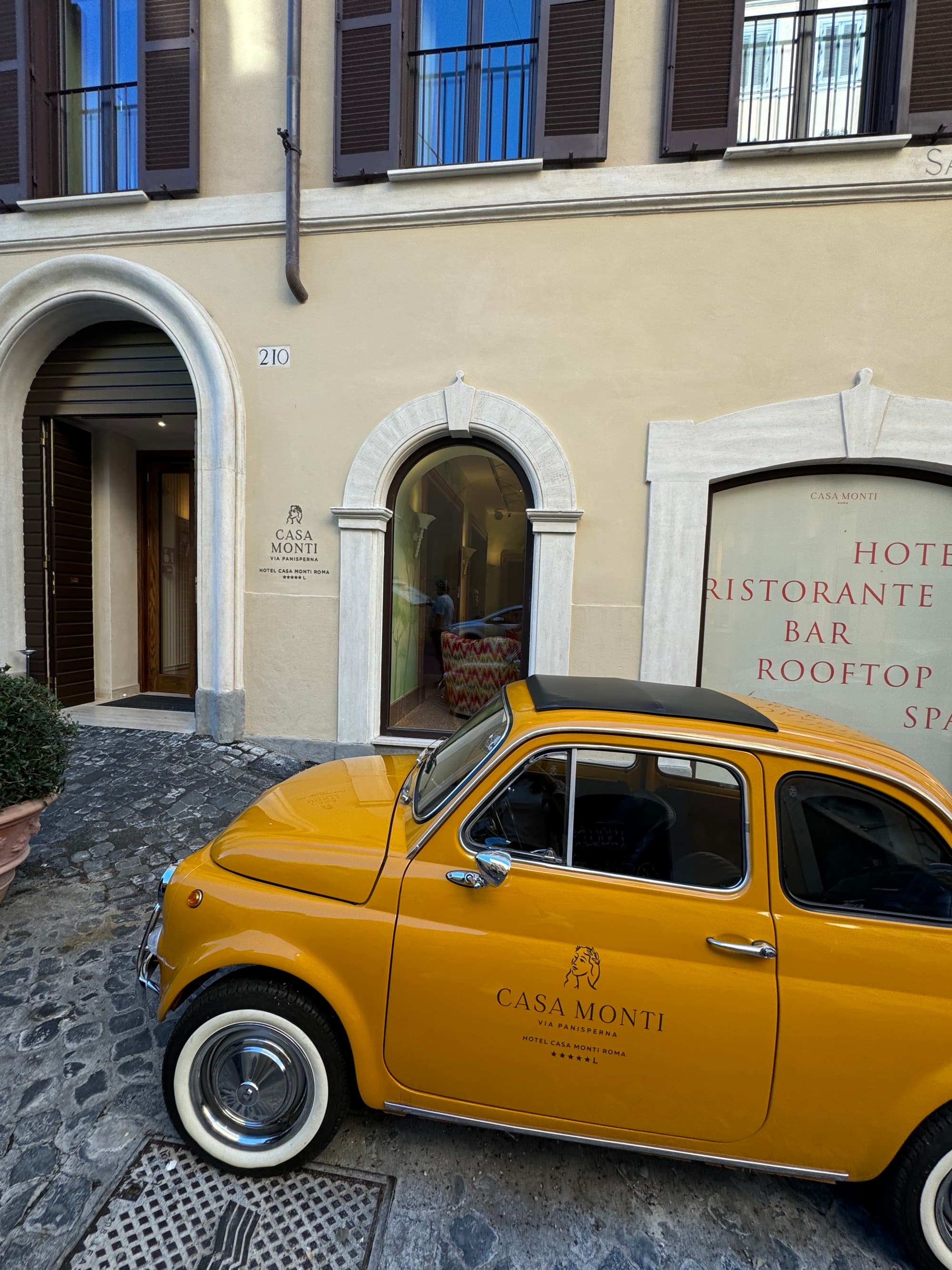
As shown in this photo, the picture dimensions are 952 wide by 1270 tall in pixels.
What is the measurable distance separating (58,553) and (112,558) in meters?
0.79

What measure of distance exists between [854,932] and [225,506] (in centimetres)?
628

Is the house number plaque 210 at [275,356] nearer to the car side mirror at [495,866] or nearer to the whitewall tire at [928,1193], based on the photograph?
the car side mirror at [495,866]

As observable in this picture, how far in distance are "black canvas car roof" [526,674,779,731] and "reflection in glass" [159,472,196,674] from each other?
8087 millimetres

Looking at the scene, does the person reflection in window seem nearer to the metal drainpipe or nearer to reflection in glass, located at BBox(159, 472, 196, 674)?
the metal drainpipe

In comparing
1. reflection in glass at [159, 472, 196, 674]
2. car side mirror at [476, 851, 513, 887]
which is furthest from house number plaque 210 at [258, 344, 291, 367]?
car side mirror at [476, 851, 513, 887]

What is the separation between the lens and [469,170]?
18.4 ft

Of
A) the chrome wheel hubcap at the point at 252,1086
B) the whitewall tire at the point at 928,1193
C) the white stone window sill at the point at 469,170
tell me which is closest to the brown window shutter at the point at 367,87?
the white stone window sill at the point at 469,170

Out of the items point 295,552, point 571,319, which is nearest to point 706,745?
point 571,319

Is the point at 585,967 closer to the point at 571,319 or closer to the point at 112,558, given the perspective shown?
the point at 571,319

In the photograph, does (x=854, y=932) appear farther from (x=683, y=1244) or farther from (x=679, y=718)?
(x=683, y=1244)

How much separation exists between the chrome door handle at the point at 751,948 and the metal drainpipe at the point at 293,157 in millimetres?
6793

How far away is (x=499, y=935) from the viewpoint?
1.90m

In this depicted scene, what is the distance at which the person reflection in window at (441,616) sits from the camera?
6980 mm

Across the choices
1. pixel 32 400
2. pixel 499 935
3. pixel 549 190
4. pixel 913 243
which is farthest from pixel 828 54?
pixel 32 400
